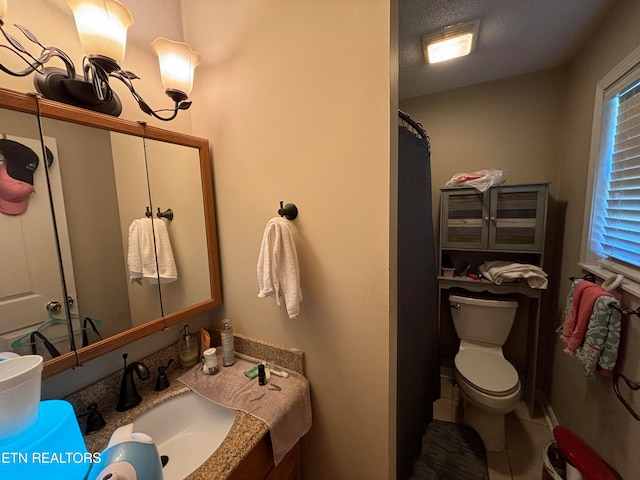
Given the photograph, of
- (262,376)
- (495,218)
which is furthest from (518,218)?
(262,376)

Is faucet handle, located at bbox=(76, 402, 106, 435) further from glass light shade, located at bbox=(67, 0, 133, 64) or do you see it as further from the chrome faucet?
glass light shade, located at bbox=(67, 0, 133, 64)

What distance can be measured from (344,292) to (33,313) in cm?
101

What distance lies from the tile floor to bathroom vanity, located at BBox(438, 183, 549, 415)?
0.39 ft

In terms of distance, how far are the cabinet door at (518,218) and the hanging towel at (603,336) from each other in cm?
68

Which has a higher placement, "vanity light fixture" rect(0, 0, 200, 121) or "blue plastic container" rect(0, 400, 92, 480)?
"vanity light fixture" rect(0, 0, 200, 121)

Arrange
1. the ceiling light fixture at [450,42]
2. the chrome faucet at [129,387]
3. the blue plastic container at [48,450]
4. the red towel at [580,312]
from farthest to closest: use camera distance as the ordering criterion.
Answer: the ceiling light fixture at [450,42] < the red towel at [580,312] < the chrome faucet at [129,387] < the blue plastic container at [48,450]

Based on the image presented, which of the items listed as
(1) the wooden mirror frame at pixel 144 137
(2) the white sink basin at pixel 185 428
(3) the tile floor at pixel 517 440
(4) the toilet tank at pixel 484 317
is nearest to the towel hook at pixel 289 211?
(1) the wooden mirror frame at pixel 144 137

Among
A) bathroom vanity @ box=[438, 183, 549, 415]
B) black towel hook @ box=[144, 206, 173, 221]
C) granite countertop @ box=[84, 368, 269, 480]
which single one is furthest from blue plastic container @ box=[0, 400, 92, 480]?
bathroom vanity @ box=[438, 183, 549, 415]

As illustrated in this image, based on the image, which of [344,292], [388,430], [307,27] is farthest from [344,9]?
[388,430]

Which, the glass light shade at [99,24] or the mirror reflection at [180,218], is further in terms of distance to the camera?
the mirror reflection at [180,218]

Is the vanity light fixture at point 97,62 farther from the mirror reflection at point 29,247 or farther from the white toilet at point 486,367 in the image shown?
the white toilet at point 486,367

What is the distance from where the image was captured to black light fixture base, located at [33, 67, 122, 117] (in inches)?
31.0

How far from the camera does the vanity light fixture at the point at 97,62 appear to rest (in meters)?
0.72

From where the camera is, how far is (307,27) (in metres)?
0.95
